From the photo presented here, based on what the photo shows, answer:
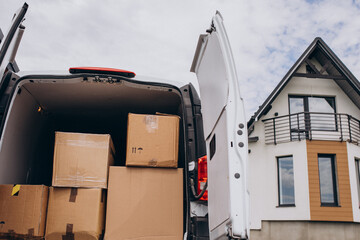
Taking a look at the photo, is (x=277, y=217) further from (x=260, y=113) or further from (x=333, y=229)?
(x=260, y=113)

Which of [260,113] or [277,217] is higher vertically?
[260,113]

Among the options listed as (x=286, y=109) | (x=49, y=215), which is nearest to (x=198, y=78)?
(x=49, y=215)

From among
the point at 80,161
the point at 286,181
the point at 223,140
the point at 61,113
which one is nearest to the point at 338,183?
the point at 286,181

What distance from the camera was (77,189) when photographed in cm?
307

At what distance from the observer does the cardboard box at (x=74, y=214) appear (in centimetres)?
299

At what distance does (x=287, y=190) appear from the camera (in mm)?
15633

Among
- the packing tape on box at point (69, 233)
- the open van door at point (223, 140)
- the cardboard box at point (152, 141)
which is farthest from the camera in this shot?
the cardboard box at point (152, 141)

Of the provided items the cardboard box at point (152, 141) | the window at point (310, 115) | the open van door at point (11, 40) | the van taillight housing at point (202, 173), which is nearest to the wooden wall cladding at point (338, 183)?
the window at point (310, 115)

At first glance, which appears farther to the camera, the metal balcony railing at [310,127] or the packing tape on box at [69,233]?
Answer: the metal balcony railing at [310,127]

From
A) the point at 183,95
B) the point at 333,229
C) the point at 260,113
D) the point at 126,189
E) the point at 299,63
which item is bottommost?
the point at 333,229

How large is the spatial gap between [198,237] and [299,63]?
15041 millimetres

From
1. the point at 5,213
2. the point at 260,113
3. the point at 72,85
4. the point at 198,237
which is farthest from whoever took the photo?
the point at 260,113

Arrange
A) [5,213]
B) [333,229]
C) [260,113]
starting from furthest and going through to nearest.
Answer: [260,113] < [333,229] < [5,213]

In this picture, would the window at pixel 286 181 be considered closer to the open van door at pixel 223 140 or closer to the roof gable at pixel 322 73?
the roof gable at pixel 322 73
